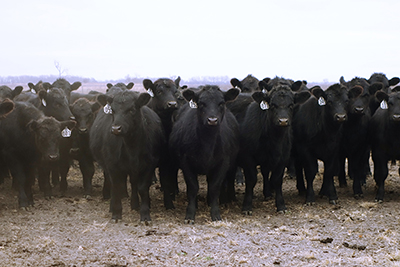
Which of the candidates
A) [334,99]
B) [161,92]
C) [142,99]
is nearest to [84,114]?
[161,92]

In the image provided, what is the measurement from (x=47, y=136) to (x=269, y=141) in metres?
3.86

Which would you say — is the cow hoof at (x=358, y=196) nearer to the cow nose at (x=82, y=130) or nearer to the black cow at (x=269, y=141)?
the black cow at (x=269, y=141)

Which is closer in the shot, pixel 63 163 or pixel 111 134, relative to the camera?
pixel 111 134

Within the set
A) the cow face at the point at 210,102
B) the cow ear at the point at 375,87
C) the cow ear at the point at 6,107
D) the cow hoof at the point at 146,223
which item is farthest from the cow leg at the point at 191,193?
the cow ear at the point at 375,87

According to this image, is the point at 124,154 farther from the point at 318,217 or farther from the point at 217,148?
the point at 318,217

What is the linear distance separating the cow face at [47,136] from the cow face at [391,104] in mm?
5878

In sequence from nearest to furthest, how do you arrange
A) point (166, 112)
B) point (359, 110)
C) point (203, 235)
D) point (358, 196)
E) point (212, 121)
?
point (203, 235) < point (212, 121) < point (359, 110) < point (358, 196) < point (166, 112)

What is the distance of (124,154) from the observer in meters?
7.71

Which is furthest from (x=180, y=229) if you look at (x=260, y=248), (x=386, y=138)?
(x=386, y=138)

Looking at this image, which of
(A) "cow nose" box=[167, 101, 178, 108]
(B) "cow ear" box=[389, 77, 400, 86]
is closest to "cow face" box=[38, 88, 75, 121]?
(A) "cow nose" box=[167, 101, 178, 108]

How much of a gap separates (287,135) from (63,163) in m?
4.42

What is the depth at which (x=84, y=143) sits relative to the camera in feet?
32.5

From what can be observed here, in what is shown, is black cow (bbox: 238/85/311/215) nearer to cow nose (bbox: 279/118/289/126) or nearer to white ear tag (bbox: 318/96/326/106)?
cow nose (bbox: 279/118/289/126)

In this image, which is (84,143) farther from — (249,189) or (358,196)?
(358,196)
